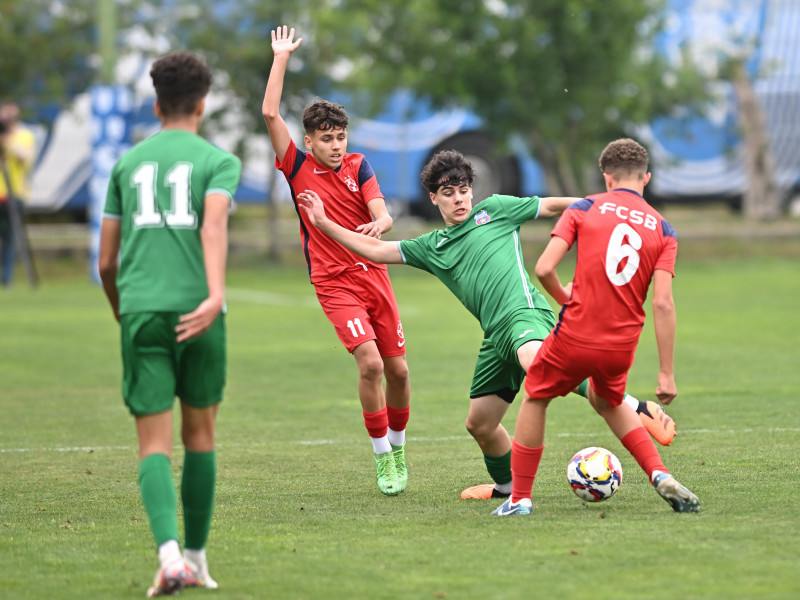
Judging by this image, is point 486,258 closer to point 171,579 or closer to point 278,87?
point 278,87

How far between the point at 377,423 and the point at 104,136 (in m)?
16.8

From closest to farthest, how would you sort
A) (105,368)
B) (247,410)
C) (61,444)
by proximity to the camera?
(61,444) → (247,410) → (105,368)

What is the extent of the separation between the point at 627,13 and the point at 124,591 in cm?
2056

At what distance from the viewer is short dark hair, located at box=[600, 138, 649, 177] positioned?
223 inches

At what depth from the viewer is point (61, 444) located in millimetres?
8305

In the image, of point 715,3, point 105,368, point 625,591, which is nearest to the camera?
point 625,591

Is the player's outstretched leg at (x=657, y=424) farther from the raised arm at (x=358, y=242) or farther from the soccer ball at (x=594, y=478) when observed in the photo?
the raised arm at (x=358, y=242)

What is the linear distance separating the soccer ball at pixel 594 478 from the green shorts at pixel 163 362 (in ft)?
6.83

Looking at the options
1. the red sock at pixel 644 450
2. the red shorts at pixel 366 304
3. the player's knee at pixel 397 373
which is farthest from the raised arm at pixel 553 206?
the player's knee at pixel 397 373

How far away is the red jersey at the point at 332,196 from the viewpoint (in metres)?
7.16

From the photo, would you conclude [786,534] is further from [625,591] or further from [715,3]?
[715,3]

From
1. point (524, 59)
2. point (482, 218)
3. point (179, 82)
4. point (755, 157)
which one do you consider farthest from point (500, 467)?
point (755, 157)

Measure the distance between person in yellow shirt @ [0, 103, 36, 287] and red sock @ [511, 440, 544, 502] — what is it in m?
16.4

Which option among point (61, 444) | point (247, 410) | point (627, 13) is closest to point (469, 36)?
point (627, 13)
